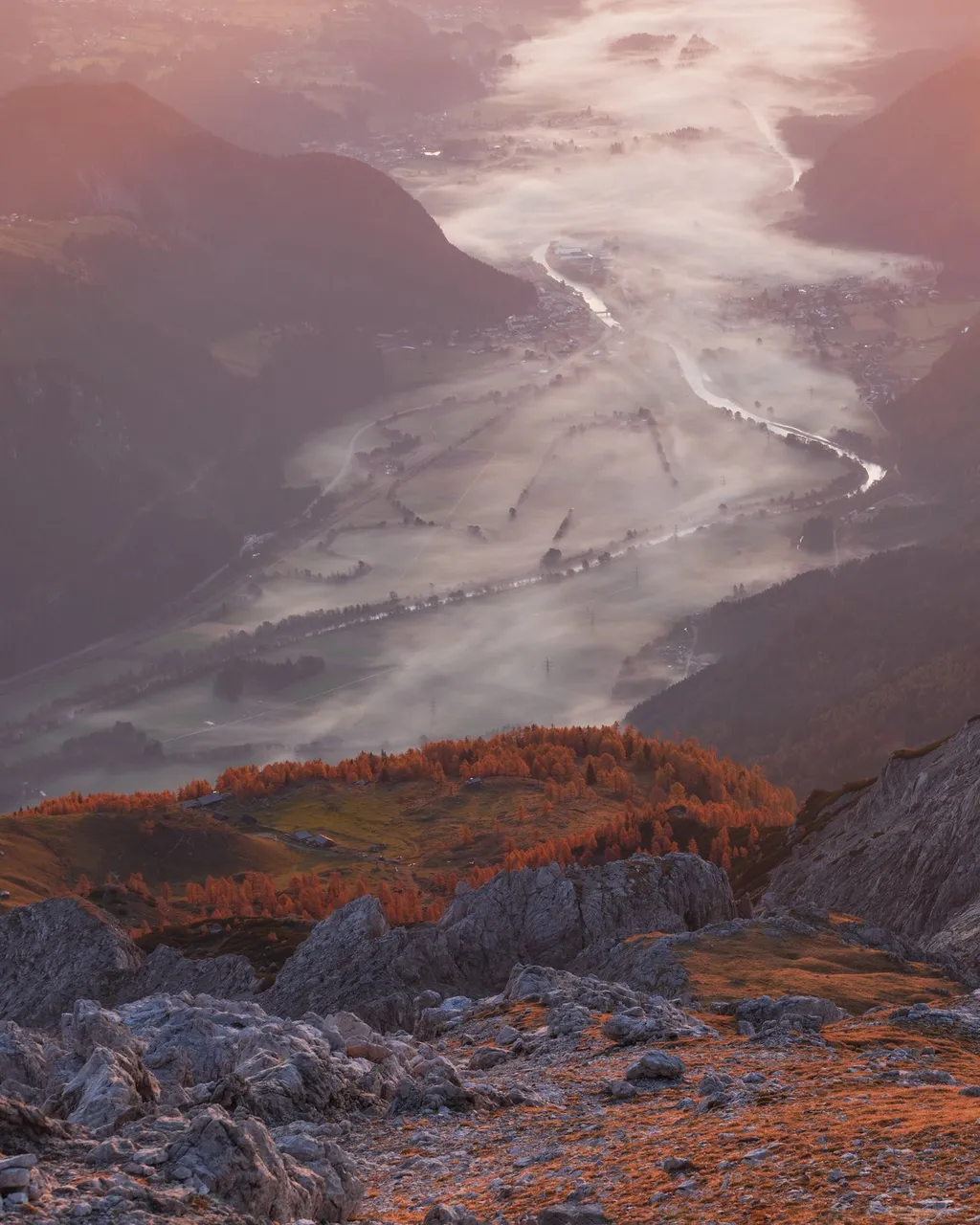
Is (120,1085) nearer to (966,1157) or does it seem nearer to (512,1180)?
(512,1180)

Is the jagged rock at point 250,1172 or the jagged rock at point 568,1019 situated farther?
the jagged rock at point 568,1019

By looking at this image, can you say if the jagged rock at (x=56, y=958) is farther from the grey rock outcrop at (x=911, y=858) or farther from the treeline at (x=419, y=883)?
the grey rock outcrop at (x=911, y=858)

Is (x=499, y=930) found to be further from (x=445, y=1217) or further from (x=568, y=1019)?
(x=445, y=1217)

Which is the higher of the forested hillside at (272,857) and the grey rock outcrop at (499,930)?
the grey rock outcrop at (499,930)

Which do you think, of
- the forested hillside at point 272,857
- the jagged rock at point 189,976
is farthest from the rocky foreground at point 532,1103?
the forested hillside at point 272,857

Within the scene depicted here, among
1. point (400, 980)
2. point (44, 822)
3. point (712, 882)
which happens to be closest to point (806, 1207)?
point (400, 980)

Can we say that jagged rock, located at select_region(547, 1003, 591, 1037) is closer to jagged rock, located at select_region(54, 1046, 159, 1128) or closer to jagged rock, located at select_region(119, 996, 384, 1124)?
jagged rock, located at select_region(119, 996, 384, 1124)

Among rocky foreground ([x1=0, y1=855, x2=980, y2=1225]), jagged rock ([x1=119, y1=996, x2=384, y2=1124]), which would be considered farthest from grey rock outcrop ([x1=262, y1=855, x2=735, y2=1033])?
jagged rock ([x1=119, y1=996, x2=384, y2=1124])

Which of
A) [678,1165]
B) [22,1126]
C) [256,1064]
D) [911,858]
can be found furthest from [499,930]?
[22,1126]
